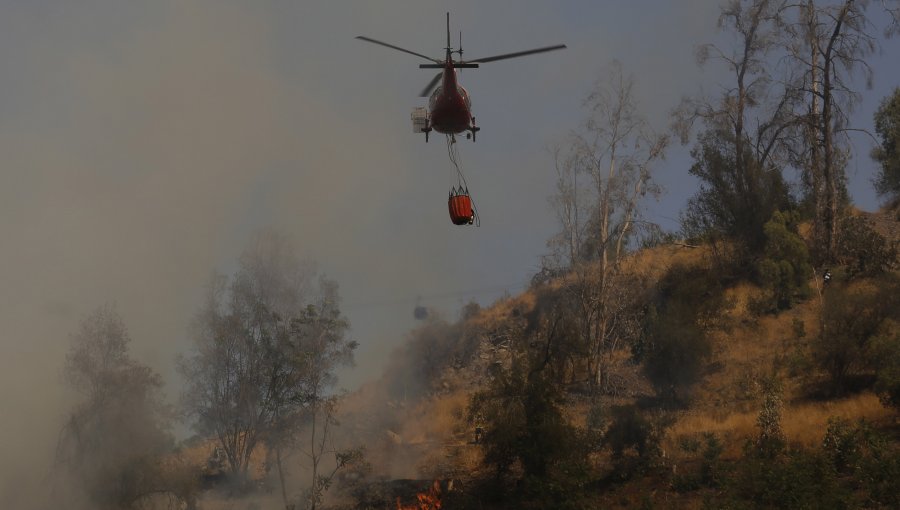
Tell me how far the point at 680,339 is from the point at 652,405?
337 cm

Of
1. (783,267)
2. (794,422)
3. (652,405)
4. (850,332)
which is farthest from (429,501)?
(783,267)

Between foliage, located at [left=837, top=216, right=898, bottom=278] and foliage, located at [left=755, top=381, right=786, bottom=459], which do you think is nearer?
foliage, located at [left=755, top=381, right=786, bottom=459]

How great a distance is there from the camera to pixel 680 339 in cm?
A: 3841

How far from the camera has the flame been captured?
103 ft

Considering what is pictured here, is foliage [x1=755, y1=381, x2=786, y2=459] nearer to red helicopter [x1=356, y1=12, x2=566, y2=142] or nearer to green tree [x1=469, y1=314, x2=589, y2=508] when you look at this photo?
green tree [x1=469, y1=314, x2=589, y2=508]

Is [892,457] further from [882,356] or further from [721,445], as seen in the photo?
[882,356]

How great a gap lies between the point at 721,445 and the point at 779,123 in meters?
26.2

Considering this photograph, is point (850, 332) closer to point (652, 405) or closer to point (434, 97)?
point (652, 405)

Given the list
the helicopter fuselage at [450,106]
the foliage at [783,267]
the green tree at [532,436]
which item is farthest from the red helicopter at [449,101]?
the foliage at [783,267]

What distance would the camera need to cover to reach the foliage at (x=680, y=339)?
38594mm

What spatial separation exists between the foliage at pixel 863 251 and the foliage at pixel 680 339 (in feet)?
23.6

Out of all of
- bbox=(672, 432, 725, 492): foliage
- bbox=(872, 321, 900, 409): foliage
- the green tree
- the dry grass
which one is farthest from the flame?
bbox=(872, 321, 900, 409): foliage

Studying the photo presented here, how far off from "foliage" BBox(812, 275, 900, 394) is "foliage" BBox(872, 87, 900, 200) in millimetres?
20045

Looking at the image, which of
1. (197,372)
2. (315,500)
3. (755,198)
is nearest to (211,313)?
(197,372)
